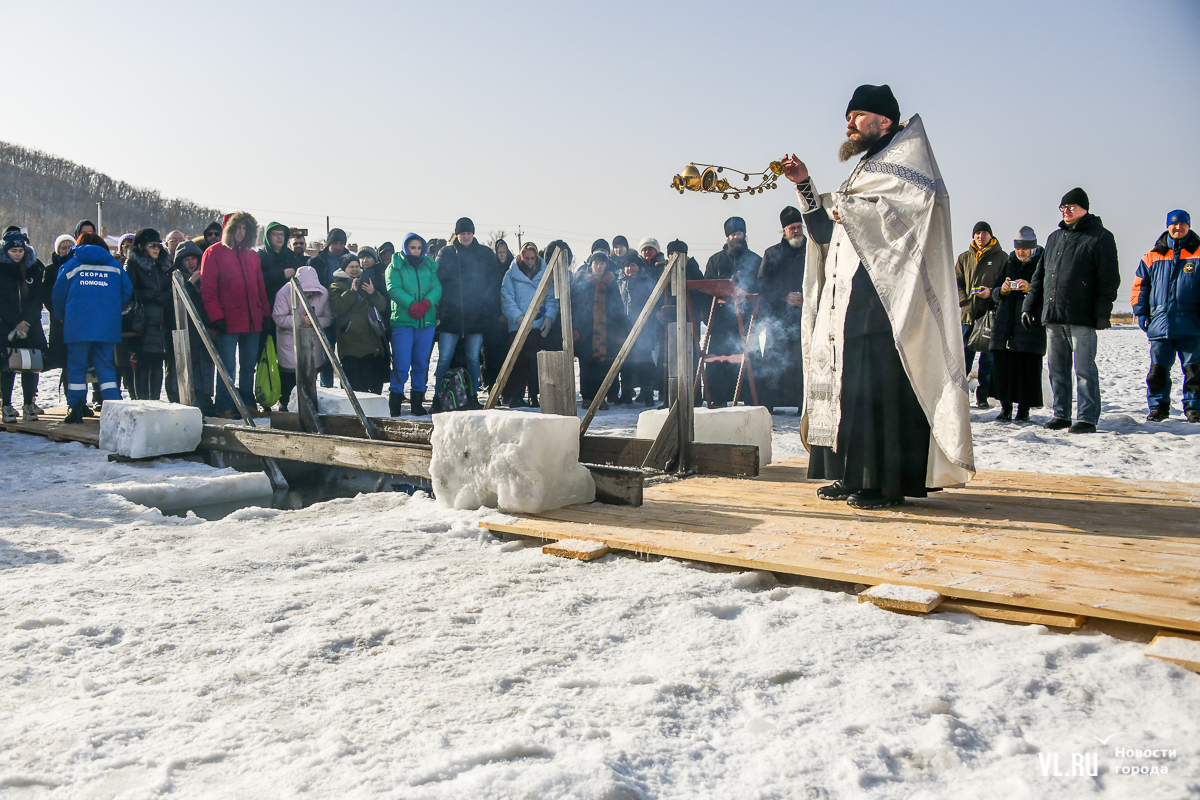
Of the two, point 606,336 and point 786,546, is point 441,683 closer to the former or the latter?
point 786,546

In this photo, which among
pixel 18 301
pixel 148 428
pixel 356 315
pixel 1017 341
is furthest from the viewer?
pixel 356 315

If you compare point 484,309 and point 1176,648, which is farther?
point 484,309

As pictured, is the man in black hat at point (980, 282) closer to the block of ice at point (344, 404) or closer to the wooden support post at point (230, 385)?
the block of ice at point (344, 404)

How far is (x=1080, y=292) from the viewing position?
7.14m

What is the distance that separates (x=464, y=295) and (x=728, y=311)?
294cm

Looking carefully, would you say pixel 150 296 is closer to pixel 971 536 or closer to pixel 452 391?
pixel 452 391

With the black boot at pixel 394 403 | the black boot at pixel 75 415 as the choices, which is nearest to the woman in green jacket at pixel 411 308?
the black boot at pixel 394 403

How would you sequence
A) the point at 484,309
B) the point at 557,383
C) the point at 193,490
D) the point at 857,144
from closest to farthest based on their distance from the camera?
1. the point at 857,144
2. the point at 557,383
3. the point at 193,490
4. the point at 484,309

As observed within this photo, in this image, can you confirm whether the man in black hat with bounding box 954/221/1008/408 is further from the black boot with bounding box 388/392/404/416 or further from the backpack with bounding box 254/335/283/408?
the backpack with bounding box 254/335/283/408

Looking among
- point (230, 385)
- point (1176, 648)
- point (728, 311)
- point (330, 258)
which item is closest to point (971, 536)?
point (1176, 648)

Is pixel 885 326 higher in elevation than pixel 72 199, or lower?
lower

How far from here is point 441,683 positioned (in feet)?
7.05

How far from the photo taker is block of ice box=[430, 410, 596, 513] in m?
4.00

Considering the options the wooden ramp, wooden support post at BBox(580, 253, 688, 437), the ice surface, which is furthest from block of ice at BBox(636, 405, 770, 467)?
the ice surface
